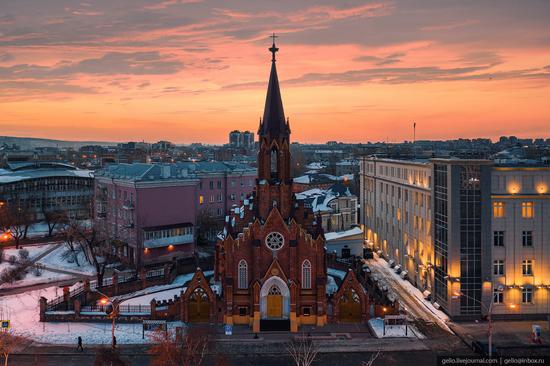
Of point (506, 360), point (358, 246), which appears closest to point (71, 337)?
point (506, 360)

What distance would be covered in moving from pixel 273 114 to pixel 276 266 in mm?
14108

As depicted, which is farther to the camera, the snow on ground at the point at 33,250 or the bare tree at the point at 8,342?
the snow on ground at the point at 33,250

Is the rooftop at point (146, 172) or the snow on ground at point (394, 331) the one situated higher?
the rooftop at point (146, 172)

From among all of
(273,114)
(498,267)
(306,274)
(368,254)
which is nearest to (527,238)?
(498,267)

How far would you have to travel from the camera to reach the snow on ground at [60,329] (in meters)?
41.7

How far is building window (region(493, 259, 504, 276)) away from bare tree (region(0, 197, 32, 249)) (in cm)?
6852

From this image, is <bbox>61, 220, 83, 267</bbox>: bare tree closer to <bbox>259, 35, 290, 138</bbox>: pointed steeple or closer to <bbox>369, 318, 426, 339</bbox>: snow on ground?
<bbox>259, 35, 290, 138</bbox>: pointed steeple

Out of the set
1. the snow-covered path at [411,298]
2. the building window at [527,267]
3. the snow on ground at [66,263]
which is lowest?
the snow-covered path at [411,298]

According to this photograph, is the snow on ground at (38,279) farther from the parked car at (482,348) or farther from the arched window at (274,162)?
the parked car at (482,348)

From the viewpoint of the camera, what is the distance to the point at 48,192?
103m

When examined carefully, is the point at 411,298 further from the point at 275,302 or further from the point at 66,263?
the point at 66,263

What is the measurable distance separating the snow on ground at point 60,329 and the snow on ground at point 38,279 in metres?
8.72

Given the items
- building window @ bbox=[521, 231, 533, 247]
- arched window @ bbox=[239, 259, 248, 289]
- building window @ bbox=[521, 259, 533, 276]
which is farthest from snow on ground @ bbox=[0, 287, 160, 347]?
building window @ bbox=[521, 231, 533, 247]

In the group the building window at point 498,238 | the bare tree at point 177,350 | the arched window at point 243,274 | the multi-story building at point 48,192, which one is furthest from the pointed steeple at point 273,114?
the multi-story building at point 48,192
